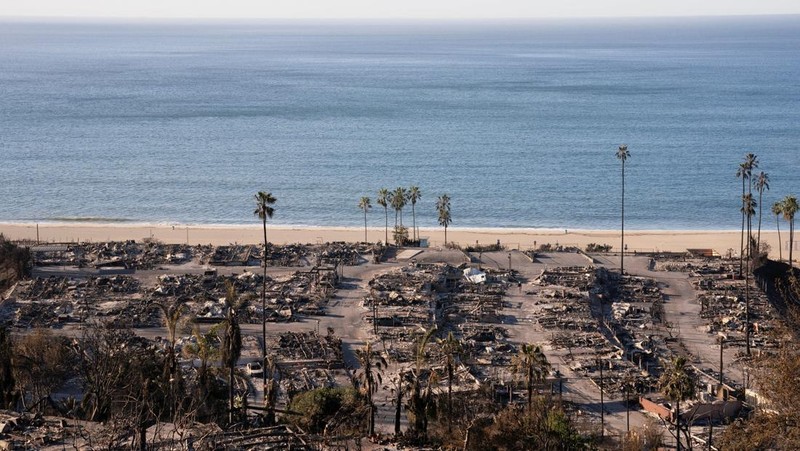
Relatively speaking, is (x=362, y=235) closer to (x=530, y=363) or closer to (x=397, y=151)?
(x=397, y=151)

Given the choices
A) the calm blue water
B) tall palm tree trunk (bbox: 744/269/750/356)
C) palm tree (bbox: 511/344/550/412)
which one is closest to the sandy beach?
the calm blue water

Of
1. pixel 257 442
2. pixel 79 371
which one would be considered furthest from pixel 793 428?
pixel 79 371

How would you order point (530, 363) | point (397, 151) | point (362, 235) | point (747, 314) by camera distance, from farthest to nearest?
1. point (397, 151)
2. point (362, 235)
3. point (747, 314)
4. point (530, 363)

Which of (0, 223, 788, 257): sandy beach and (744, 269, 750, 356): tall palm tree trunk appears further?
(0, 223, 788, 257): sandy beach

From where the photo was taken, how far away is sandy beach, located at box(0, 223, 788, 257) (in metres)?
79.4

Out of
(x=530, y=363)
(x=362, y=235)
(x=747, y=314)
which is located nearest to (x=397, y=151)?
(x=362, y=235)

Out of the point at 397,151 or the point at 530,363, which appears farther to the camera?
the point at 397,151

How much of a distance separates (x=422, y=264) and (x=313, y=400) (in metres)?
28.3

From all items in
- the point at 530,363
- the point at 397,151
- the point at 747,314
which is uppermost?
the point at 397,151

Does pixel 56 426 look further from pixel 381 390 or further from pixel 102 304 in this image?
pixel 102 304

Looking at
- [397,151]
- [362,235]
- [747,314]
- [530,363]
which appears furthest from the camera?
[397,151]

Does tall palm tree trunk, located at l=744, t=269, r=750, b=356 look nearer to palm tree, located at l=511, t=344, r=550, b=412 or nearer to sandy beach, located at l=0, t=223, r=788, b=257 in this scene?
palm tree, located at l=511, t=344, r=550, b=412

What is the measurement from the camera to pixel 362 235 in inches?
3236

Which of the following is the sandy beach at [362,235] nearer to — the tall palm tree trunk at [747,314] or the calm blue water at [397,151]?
the calm blue water at [397,151]
